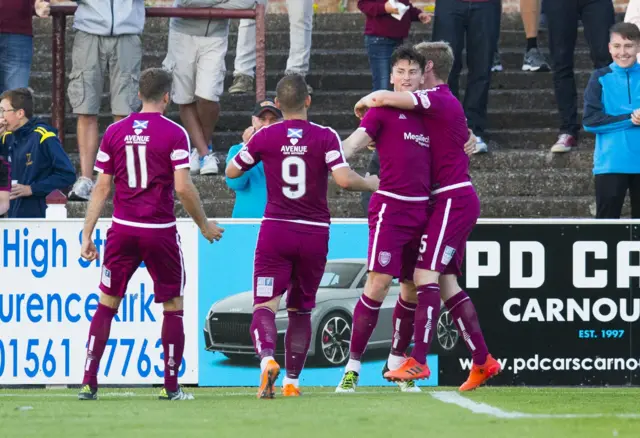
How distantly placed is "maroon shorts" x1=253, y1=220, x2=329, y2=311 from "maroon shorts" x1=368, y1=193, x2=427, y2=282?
35cm

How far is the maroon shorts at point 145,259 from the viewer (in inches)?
353

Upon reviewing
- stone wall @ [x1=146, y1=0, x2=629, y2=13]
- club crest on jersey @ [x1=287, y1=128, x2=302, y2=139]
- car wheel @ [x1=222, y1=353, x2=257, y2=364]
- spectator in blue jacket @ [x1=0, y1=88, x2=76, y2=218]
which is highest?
stone wall @ [x1=146, y1=0, x2=629, y2=13]

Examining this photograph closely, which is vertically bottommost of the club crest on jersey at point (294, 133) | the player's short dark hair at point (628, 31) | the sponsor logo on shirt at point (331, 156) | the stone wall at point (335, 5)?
the sponsor logo on shirt at point (331, 156)

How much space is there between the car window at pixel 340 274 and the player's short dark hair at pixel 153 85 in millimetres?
2472

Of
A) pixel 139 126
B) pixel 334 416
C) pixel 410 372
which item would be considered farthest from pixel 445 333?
pixel 334 416

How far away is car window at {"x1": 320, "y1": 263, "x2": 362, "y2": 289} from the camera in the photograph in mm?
10977

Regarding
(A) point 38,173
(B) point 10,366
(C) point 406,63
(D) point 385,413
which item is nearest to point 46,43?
(A) point 38,173

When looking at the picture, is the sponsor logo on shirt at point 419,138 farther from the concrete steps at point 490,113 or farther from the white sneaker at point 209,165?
the white sneaker at point 209,165

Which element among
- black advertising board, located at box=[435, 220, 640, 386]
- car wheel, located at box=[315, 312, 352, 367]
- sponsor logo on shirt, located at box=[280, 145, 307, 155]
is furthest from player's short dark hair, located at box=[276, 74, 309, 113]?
black advertising board, located at box=[435, 220, 640, 386]

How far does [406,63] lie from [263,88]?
13.9ft

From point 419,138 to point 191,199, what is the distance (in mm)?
1581

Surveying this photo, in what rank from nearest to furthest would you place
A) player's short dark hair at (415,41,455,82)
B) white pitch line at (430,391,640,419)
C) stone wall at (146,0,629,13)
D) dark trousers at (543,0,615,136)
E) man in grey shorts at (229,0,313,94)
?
white pitch line at (430,391,640,419) < player's short dark hair at (415,41,455,82) < dark trousers at (543,0,615,136) < man in grey shorts at (229,0,313,94) < stone wall at (146,0,629,13)

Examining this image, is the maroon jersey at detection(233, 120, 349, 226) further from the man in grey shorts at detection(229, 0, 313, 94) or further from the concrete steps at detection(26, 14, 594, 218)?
the man in grey shorts at detection(229, 0, 313, 94)

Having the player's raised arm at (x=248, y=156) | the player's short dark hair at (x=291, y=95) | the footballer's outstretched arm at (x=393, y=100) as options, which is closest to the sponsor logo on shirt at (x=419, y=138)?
the footballer's outstretched arm at (x=393, y=100)
